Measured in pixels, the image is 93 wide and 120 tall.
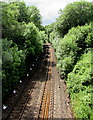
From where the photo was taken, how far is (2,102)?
15352 millimetres

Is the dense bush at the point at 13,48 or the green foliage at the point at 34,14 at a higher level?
the green foliage at the point at 34,14

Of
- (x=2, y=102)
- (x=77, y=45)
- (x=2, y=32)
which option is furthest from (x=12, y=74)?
(x=77, y=45)

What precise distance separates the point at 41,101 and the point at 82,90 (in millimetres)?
4303

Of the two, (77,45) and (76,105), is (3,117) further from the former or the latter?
(77,45)

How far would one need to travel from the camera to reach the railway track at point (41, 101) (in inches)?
537

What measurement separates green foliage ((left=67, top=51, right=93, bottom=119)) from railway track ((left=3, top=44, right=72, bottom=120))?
1111mm

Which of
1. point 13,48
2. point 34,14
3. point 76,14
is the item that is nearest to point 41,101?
point 13,48

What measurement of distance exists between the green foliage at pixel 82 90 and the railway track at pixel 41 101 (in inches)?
43.7

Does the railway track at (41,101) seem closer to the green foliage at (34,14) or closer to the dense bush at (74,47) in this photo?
the dense bush at (74,47)

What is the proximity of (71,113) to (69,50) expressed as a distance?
31.6ft

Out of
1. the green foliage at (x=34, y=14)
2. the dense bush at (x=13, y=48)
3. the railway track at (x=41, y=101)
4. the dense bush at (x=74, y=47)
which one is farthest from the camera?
the green foliage at (x=34, y=14)

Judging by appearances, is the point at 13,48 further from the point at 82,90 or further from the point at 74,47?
the point at 82,90

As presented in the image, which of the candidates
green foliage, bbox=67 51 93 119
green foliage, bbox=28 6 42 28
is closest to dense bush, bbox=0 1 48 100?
green foliage, bbox=67 51 93 119

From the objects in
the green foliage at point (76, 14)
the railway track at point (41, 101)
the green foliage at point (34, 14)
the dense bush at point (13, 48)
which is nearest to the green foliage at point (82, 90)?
the railway track at point (41, 101)
